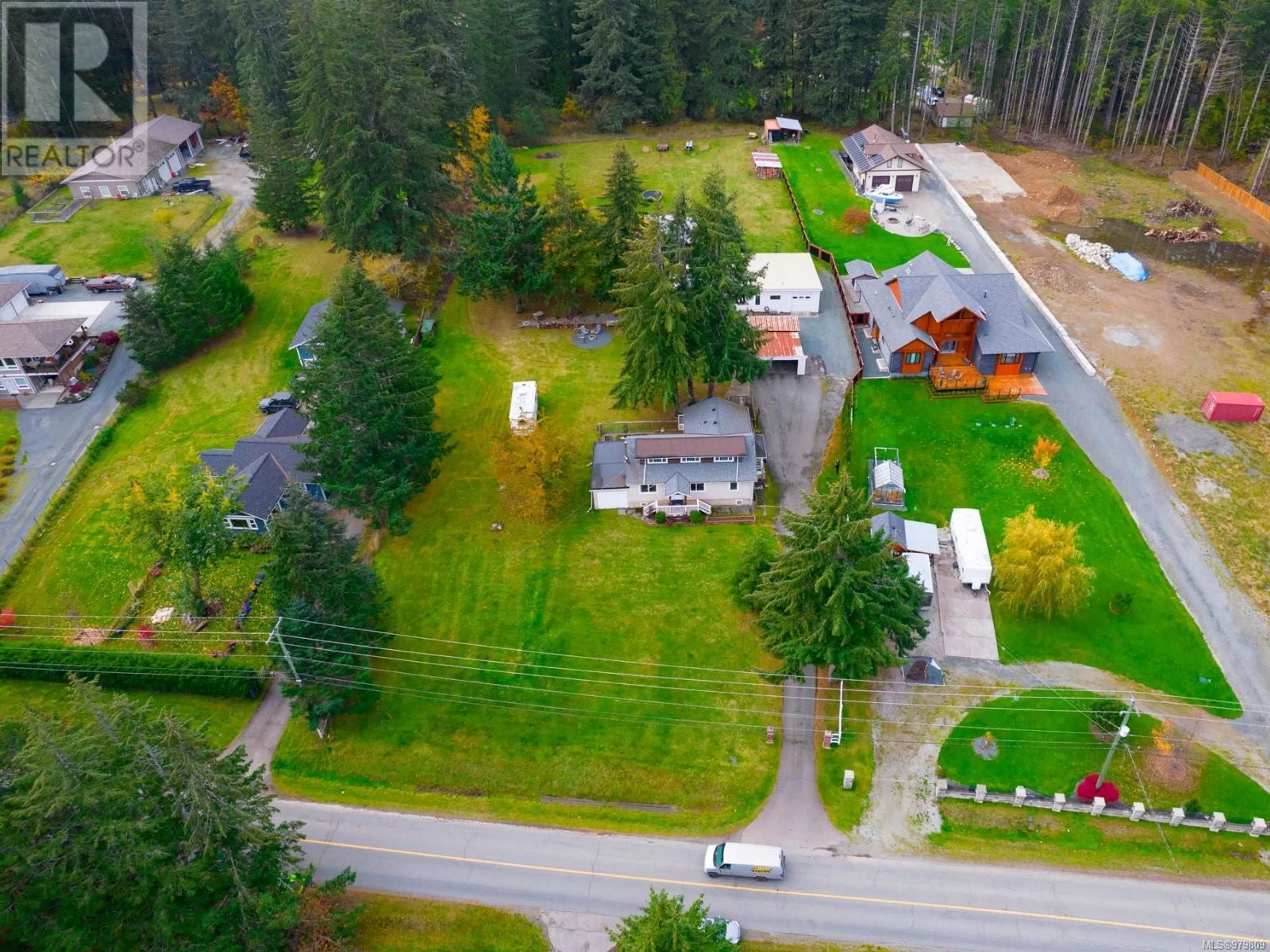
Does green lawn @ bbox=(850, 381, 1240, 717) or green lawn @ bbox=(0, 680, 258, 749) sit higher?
green lawn @ bbox=(850, 381, 1240, 717)

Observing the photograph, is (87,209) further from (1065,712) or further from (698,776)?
(1065,712)

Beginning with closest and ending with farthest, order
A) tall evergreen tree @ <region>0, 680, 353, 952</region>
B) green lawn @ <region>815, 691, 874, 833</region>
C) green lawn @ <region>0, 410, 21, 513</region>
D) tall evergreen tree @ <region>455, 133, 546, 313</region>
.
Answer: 1. tall evergreen tree @ <region>0, 680, 353, 952</region>
2. green lawn @ <region>815, 691, 874, 833</region>
3. green lawn @ <region>0, 410, 21, 513</region>
4. tall evergreen tree @ <region>455, 133, 546, 313</region>

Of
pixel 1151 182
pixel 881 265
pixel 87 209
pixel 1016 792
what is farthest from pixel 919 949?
pixel 87 209

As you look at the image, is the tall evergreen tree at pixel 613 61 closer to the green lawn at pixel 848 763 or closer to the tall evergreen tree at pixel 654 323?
the tall evergreen tree at pixel 654 323

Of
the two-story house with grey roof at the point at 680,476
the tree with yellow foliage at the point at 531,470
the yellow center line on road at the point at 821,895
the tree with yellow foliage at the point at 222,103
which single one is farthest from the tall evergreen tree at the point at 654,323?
the tree with yellow foliage at the point at 222,103

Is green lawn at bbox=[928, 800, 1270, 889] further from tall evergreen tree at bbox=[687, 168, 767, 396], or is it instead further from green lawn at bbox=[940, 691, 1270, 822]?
tall evergreen tree at bbox=[687, 168, 767, 396]

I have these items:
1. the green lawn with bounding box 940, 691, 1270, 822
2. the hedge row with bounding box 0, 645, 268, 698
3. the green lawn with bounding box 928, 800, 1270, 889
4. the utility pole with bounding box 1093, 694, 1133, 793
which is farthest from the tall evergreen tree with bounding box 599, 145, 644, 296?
the green lawn with bounding box 928, 800, 1270, 889

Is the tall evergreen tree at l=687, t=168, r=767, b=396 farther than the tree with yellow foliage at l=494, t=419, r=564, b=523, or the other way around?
the tall evergreen tree at l=687, t=168, r=767, b=396
